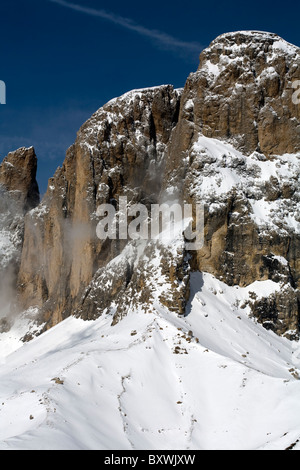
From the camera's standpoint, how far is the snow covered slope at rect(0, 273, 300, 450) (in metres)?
21.6

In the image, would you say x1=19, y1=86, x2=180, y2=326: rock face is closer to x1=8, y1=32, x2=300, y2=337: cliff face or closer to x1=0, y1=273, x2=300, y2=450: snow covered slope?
x1=8, y1=32, x2=300, y2=337: cliff face

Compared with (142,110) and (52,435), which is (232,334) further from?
(142,110)

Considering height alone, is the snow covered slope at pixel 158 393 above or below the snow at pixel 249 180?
below

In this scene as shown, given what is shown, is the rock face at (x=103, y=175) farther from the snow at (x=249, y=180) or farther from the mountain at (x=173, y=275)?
the snow at (x=249, y=180)

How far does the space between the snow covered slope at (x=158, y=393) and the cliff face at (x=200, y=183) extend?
16.6ft

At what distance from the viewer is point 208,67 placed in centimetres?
5534

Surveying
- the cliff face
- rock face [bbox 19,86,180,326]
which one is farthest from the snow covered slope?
rock face [bbox 19,86,180,326]

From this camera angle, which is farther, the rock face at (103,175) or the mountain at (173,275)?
the rock face at (103,175)

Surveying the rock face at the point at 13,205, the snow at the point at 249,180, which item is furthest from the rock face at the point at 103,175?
the snow at the point at 249,180

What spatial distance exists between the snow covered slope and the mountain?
0.36ft

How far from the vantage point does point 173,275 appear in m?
40.2

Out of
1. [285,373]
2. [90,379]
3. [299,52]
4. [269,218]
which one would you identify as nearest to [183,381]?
[90,379]

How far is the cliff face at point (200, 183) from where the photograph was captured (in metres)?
45.1
